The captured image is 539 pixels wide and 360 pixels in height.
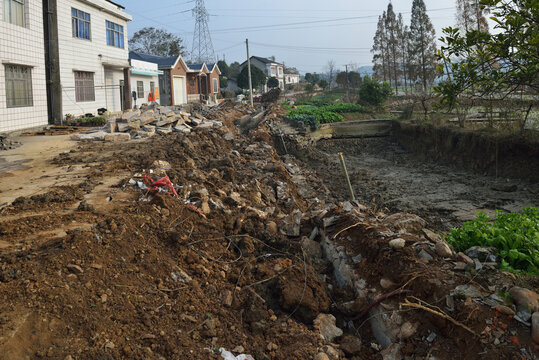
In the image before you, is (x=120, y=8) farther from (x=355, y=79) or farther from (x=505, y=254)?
(x=355, y=79)

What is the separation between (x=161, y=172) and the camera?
30.8ft

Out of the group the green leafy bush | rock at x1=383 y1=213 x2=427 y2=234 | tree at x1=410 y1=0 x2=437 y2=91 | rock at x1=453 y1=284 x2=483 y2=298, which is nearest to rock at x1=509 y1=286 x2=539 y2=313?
rock at x1=453 y1=284 x2=483 y2=298

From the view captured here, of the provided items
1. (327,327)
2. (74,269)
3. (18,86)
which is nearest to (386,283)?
(327,327)

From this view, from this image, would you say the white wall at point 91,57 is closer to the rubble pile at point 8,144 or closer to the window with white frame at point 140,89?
the window with white frame at point 140,89

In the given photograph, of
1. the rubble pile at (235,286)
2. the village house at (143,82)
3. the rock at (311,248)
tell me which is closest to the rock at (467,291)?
the rubble pile at (235,286)

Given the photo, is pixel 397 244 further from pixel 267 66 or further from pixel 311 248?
pixel 267 66

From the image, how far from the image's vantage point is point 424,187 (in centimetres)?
1547

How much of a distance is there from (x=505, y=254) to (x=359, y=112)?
89.5 ft

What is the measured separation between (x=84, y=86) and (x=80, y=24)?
3221mm

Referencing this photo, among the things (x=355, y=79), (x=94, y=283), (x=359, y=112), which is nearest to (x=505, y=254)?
(x=94, y=283)

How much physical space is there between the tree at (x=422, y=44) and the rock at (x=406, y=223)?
39.5 meters

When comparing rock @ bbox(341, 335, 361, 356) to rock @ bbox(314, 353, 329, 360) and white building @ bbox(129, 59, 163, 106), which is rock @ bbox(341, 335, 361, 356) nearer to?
rock @ bbox(314, 353, 329, 360)

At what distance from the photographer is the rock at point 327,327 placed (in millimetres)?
4741

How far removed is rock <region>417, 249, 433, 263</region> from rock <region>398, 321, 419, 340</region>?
0.92 meters
